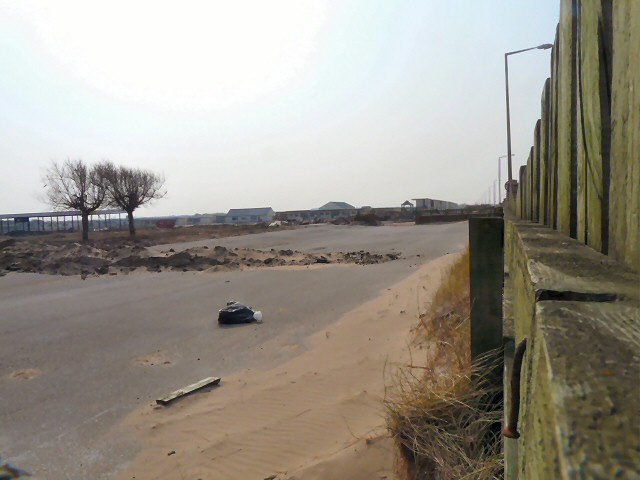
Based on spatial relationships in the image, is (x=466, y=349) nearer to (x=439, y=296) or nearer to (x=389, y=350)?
(x=389, y=350)

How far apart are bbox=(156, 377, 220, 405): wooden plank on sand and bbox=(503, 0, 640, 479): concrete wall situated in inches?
166

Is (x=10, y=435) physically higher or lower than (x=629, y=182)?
lower

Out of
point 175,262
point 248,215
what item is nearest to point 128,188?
point 175,262

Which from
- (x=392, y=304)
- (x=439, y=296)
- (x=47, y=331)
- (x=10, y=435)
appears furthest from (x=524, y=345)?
(x=47, y=331)

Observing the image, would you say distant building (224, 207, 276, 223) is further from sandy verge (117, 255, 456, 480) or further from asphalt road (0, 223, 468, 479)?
sandy verge (117, 255, 456, 480)

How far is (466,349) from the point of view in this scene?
4.27 meters

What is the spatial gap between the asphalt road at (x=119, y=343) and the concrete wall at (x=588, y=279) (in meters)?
4.03

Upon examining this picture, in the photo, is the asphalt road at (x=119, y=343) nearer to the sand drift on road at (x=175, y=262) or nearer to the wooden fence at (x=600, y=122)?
the sand drift on road at (x=175, y=262)

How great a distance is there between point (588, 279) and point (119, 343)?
7.79m

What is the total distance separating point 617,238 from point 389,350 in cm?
548

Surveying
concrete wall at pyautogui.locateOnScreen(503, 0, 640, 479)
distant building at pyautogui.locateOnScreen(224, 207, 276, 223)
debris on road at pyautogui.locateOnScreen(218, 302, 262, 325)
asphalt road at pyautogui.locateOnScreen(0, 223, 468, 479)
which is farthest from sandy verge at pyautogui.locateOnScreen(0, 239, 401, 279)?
A: distant building at pyautogui.locateOnScreen(224, 207, 276, 223)

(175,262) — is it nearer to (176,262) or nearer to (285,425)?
(176,262)

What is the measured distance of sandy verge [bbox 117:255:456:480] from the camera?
12.3 feet

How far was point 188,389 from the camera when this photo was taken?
5527mm
